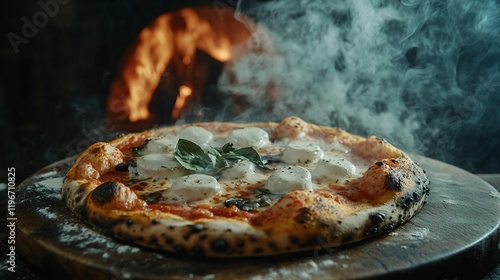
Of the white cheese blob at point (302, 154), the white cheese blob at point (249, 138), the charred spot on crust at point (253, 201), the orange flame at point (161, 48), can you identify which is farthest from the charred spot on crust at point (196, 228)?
the orange flame at point (161, 48)

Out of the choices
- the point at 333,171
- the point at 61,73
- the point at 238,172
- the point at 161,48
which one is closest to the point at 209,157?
the point at 238,172

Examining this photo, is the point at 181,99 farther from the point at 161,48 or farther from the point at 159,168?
the point at 159,168

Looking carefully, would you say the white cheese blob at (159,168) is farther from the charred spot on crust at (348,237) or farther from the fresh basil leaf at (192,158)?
the charred spot on crust at (348,237)

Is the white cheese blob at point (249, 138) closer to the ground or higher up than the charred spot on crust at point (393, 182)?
closer to the ground

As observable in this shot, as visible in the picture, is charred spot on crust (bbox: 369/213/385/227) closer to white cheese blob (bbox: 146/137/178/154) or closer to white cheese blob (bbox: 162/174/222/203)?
white cheese blob (bbox: 162/174/222/203)

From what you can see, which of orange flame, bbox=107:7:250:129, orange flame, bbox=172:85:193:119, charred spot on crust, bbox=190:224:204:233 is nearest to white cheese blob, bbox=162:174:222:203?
charred spot on crust, bbox=190:224:204:233
